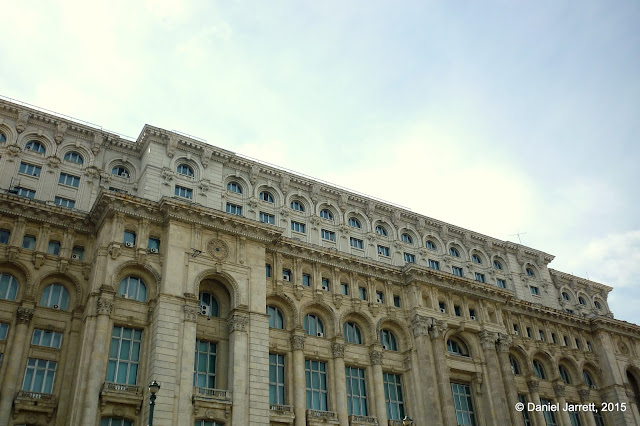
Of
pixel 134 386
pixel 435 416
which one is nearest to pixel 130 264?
pixel 134 386

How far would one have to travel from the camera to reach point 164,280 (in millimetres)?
44344

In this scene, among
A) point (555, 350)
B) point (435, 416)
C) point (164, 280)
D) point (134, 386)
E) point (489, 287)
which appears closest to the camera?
point (134, 386)

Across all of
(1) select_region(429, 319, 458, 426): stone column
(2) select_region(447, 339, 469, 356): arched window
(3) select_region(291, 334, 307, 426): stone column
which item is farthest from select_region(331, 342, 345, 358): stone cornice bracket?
(2) select_region(447, 339, 469, 356): arched window

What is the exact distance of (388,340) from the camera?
5638 cm

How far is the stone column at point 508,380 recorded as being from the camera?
5569 cm

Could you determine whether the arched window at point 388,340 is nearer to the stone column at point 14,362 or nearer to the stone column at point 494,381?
the stone column at point 494,381

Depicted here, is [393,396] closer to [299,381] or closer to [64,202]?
[299,381]

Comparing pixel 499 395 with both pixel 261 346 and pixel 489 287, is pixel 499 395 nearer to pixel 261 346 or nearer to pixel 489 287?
pixel 489 287

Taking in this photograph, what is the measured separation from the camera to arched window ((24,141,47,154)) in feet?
165

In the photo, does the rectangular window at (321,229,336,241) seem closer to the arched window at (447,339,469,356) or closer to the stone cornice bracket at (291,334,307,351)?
the stone cornice bracket at (291,334,307,351)

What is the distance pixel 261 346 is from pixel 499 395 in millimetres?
24246

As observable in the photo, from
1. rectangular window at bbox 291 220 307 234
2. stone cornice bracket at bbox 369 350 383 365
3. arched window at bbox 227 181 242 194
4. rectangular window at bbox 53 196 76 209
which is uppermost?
arched window at bbox 227 181 242 194

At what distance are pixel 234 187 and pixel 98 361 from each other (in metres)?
21.6

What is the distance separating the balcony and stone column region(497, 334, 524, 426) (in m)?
38.5
